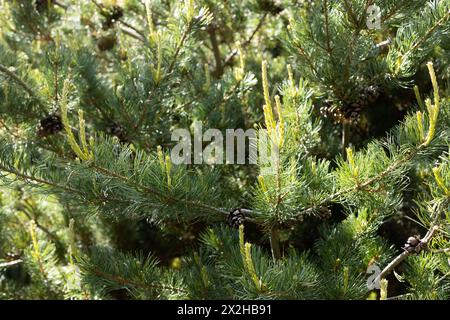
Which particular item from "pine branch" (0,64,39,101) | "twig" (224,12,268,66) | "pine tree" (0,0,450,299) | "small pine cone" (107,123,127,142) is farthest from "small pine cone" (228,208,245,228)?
"twig" (224,12,268,66)

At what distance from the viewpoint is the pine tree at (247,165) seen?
3.36ft

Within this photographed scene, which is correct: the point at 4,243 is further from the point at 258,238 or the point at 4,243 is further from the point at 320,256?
the point at 320,256

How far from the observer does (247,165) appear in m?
1.40

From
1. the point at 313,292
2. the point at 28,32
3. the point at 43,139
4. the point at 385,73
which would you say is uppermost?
the point at 28,32

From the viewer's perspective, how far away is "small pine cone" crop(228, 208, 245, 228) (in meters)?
1.08

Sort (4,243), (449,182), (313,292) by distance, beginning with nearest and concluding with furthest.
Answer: (449,182)
(313,292)
(4,243)

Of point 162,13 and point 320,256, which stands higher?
point 162,13

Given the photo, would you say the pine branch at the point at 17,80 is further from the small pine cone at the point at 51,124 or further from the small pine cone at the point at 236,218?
the small pine cone at the point at 236,218

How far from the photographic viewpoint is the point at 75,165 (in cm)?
101

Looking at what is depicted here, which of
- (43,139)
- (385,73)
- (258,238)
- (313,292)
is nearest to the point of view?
(313,292)

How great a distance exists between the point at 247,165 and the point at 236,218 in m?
0.34

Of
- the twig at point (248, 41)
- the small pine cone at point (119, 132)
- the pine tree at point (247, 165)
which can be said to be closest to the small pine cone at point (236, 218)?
the pine tree at point (247, 165)

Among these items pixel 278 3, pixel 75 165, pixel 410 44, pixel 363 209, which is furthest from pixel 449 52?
pixel 75 165

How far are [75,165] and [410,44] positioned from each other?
69cm
